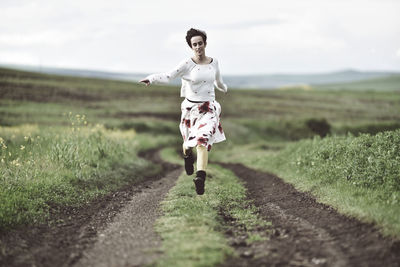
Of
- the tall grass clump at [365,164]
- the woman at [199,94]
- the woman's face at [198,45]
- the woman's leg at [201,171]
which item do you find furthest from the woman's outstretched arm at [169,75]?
the tall grass clump at [365,164]

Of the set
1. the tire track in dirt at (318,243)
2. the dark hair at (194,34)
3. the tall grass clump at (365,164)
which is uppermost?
the dark hair at (194,34)

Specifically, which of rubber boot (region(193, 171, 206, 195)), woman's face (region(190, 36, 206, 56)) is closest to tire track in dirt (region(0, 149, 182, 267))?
rubber boot (region(193, 171, 206, 195))

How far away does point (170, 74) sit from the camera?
8.64m

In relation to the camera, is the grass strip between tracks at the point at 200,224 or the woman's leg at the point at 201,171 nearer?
the grass strip between tracks at the point at 200,224

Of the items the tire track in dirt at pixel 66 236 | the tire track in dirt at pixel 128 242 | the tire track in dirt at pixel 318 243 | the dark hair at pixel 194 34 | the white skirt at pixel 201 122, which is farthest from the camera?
the white skirt at pixel 201 122

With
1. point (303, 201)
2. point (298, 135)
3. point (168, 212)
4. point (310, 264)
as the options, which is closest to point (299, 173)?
point (303, 201)

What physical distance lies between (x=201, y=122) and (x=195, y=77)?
979mm

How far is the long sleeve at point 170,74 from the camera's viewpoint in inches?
340

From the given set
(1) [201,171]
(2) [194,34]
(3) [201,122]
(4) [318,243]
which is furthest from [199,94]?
(4) [318,243]

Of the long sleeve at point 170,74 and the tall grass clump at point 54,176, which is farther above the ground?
the long sleeve at point 170,74

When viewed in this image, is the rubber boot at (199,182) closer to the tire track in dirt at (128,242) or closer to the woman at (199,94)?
the woman at (199,94)

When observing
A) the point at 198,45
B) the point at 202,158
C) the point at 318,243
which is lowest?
the point at 318,243

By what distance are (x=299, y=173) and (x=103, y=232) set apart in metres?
8.26

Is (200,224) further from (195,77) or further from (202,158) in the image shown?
(195,77)
